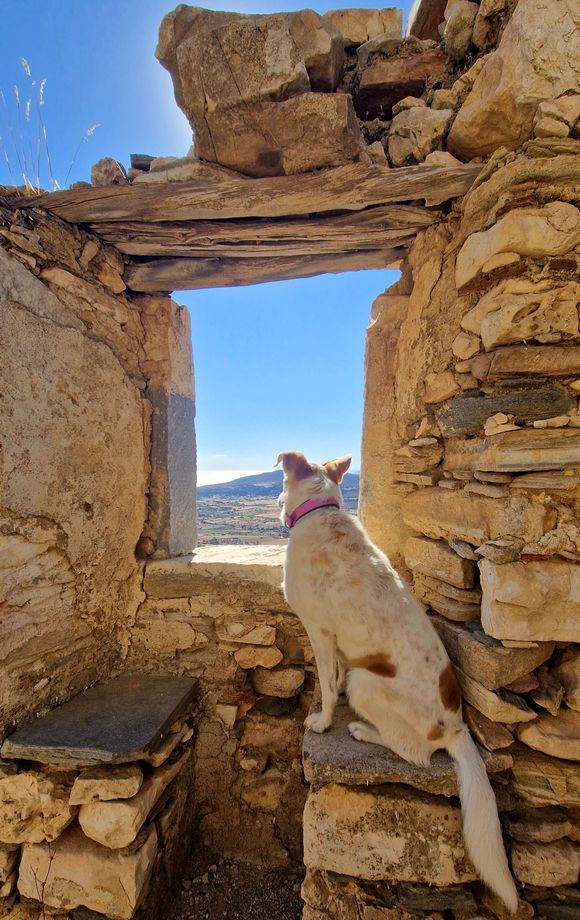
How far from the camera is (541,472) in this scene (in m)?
1.80

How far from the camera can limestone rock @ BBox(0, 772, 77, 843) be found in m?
2.20

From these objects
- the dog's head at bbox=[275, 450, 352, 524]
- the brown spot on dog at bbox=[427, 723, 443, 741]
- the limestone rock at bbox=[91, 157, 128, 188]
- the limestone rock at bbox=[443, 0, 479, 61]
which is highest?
the limestone rock at bbox=[443, 0, 479, 61]

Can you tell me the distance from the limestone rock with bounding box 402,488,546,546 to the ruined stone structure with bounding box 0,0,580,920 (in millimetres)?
11

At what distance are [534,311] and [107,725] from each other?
311 cm

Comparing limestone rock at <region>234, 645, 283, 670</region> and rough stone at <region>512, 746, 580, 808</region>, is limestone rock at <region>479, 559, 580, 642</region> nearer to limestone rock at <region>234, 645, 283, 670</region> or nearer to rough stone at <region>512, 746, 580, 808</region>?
rough stone at <region>512, 746, 580, 808</region>

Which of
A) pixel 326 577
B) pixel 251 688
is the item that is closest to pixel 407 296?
pixel 326 577

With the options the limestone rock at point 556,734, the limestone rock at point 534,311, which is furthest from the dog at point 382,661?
the limestone rock at point 534,311

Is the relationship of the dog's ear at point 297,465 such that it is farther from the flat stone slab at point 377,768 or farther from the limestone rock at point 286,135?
the limestone rock at point 286,135

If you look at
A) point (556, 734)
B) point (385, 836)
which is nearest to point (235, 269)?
point (556, 734)

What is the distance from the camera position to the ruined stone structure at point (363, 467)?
176 cm

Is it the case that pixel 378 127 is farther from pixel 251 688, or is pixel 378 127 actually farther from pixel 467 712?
pixel 251 688

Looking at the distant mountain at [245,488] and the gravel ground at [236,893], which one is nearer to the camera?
the gravel ground at [236,893]

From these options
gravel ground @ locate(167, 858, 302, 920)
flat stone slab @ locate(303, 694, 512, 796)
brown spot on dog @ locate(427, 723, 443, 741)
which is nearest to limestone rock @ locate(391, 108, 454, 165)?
brown spot on dog @ locate(427, 723, 443, 741)

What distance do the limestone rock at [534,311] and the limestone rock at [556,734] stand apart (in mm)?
1652
